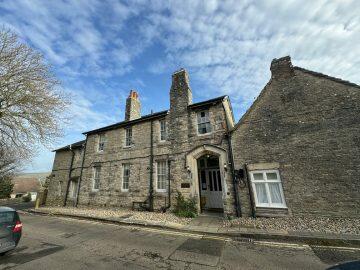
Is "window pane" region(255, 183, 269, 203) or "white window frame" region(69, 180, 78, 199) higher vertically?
"white window frame" region(69, 180, 78, 199)

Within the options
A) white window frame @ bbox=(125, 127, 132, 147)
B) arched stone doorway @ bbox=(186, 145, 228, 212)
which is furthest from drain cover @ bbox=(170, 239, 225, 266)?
white window frame @ bbox=(125, 127, 132, 147)

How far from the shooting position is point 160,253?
6.28m

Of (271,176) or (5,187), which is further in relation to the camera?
(5,187)

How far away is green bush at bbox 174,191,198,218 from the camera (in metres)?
11.2

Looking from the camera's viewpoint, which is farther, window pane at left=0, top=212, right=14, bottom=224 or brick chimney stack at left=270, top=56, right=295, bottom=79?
brick chimney stack at left=270, top=56, right=295, bottom=79

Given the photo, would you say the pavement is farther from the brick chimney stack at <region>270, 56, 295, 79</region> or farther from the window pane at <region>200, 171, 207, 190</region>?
the brick chimney stack at <region>270, 56, 295, 79</region>

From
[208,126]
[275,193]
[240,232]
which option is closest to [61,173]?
[208,126]

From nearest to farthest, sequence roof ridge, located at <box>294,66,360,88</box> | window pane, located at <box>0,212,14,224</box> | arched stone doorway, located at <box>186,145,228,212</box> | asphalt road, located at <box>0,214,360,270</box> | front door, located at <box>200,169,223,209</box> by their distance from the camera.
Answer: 1. asphalt road, located at <box>0,214,360,270</box>
2. window pane, located at <box>0,212,14,224</box>
3. roof ridge, located at <box>294,66,360,88</box>
4. arched stone doorway, located at <box>186,145,228,212</box>
5. front door, located at <box>200,169,223,209</box>

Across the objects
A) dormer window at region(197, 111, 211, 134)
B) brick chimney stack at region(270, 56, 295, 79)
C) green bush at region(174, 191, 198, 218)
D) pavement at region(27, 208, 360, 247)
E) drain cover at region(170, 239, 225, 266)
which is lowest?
drain cover at region(170, 239, 225, 266)

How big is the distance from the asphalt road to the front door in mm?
4808

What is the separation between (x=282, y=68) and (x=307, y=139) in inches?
175

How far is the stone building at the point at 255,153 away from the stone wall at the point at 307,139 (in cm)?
4

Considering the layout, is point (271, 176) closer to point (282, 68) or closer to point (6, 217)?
point (282, 68)

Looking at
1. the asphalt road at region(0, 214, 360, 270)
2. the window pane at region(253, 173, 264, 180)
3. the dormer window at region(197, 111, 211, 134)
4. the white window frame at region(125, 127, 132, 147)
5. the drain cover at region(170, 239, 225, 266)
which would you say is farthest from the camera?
the white window frame at region(125, 127, 132, 147)
